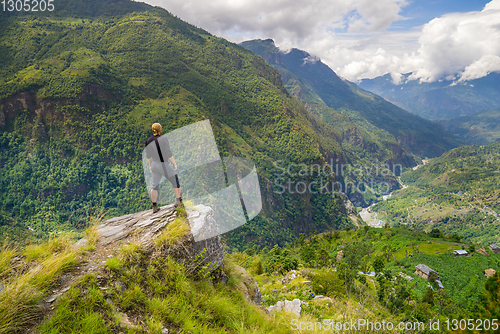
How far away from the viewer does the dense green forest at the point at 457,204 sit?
351ft

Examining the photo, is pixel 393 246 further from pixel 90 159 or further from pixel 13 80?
pixel 13 80

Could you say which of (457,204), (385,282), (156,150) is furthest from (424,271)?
(457,204)

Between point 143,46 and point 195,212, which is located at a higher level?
point 143,46

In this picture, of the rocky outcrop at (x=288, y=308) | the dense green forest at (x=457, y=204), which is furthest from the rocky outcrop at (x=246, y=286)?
the dense green forest at (x=457, y=204)

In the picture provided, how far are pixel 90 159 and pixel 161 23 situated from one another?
136972mm

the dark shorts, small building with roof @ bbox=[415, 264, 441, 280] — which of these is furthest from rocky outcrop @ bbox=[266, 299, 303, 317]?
small building with roof @ bbox=[415, 264, 441, 280]

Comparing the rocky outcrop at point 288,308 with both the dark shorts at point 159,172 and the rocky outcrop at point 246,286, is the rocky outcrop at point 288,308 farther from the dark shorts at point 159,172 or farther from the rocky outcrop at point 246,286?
the dark shorts at point 159,172

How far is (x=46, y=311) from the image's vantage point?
9.82 ft

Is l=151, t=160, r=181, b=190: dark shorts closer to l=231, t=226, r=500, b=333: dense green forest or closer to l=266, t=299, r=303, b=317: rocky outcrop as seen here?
l=231, t=226, r=500, b=333: dense green forest

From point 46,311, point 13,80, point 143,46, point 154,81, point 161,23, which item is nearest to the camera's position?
point 46,311

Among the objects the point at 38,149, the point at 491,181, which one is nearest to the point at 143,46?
the point at 38,149

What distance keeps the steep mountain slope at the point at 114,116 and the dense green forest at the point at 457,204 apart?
5059 cm

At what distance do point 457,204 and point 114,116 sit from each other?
18797 cm

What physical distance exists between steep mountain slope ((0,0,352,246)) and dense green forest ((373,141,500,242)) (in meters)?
50.6
